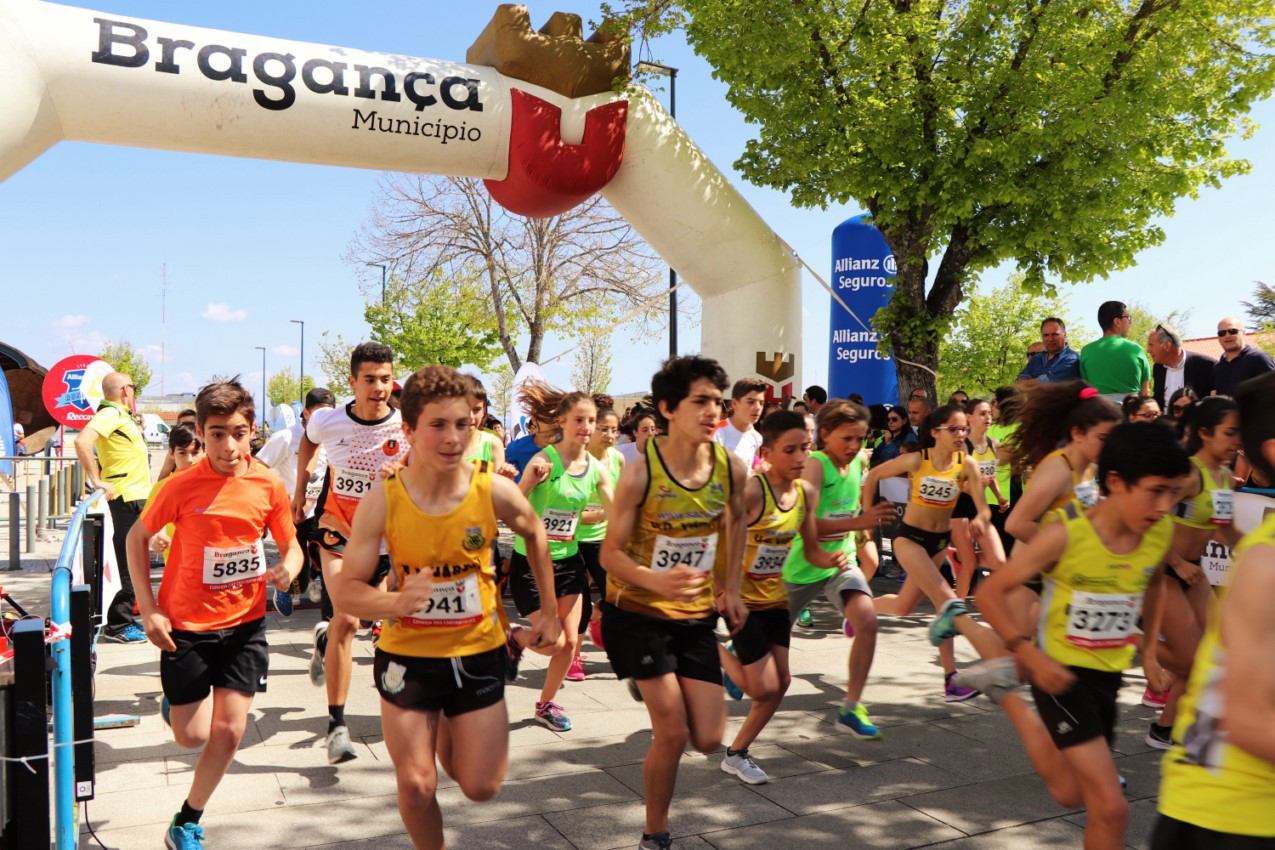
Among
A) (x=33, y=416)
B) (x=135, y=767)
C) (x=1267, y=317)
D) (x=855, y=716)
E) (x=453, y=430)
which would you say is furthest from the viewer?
(x=1267, y=317)

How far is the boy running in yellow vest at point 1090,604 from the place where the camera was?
10.8 feet

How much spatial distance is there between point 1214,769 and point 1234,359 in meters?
7.56

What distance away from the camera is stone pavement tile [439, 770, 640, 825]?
14.5 ft

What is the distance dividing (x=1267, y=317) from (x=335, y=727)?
210ft

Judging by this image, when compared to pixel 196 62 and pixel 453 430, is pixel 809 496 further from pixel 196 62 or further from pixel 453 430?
pixel 196 62

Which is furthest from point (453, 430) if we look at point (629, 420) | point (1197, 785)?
point (629, 420)

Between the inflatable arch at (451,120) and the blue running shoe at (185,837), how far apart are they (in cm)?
703

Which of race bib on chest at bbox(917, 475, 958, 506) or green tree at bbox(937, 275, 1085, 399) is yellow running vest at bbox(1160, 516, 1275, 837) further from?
green tree at bbox(937, 275, 1085, 399)

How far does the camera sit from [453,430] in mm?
3381

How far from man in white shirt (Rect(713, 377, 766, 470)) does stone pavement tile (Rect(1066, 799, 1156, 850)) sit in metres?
3.68

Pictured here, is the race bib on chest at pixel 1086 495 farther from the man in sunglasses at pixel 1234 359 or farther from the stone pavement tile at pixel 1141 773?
the man in sunglasses at pixel 1234 359

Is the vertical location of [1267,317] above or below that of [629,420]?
above

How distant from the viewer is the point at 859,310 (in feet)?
55.1

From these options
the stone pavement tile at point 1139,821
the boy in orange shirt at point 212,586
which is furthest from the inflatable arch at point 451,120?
the stone pavement tile at point 1139,821
